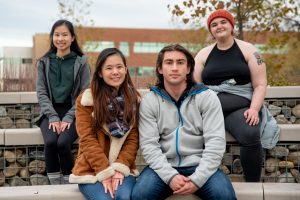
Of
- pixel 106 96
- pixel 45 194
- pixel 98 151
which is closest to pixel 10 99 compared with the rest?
pixel 45 194

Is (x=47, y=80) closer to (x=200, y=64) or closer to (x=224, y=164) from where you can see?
(x=200, y=64)

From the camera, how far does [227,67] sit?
3736 mm

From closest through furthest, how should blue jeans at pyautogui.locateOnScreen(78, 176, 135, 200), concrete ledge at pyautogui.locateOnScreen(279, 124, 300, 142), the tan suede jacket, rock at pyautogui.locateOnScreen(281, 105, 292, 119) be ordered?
blue jeans at pyautogui.locateOnScreen(78, 176, 135, 200) < the tan suede jacket < concrete ledge at pyautogui.locateOnScreen(279, 124, 300, 142) < rock at pyautogui.locateOnScreen(281, 105, 292, 119)

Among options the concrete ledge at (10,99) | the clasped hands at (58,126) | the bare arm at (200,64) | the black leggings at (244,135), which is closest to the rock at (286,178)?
the black leggings at (244,135)

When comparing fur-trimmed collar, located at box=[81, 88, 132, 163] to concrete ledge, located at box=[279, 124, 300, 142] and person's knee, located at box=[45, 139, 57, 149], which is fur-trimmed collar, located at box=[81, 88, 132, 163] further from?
concrete ledge, located at box=[279, 124, 300, 142]

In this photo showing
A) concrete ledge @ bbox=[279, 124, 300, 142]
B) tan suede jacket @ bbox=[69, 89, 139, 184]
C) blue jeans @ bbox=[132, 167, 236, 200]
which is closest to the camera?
blue jeans @ bbox=[132, 167, 236, 200]

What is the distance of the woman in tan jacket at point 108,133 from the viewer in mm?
3066

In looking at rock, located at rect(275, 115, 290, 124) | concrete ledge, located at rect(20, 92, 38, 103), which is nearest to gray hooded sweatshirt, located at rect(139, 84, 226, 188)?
rock, located at rect(275, 115, 290, 124)

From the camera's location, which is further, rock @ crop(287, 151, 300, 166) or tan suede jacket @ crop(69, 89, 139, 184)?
rock @ crop(287, 151, 300, 166)

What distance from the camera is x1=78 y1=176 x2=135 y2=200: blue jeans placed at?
297 cm

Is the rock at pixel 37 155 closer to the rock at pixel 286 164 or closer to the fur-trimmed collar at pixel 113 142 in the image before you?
the fur-trimmed collar at pixel 113 142

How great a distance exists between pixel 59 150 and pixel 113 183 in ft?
2.64

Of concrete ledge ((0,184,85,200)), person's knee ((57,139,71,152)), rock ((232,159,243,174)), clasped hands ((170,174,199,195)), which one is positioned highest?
person's knee ((57,139,71,152))

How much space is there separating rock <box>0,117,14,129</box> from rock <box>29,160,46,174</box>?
152 cm
